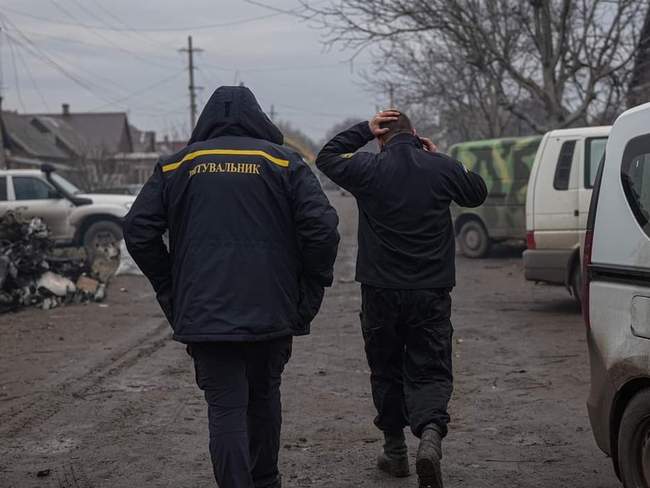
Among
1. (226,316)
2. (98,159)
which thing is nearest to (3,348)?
(226,316)

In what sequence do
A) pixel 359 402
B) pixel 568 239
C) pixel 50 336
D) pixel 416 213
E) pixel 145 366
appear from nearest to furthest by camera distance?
pixel 416 213, pixel 359 402, pixel 145 366, pixel 50 336, pixel 568 239

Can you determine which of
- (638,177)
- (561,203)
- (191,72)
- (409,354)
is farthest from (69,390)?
(191,72)

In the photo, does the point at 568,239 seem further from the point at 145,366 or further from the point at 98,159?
the point at 98,159

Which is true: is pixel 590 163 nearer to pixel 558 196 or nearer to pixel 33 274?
pixel 558 196

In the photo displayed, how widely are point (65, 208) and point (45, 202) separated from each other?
0.43 m

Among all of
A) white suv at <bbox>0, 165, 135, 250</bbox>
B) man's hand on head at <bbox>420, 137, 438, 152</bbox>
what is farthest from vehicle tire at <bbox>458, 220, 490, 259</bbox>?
man's hand on head at <bbox>420, 137, 438, 152</bbox>

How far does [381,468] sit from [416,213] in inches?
55.1

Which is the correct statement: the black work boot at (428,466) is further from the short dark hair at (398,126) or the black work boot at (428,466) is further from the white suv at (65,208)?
the white suv at (65,208)

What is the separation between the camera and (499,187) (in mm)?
17812

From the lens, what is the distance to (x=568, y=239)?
11172 millimetres

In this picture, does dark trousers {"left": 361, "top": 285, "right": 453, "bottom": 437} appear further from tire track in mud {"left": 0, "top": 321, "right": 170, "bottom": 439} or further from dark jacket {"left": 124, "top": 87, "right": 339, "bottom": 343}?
tire track in mud {"left": 0, "top": 321, "right": 170, "bottom": 439}

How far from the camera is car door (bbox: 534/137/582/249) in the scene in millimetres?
11234

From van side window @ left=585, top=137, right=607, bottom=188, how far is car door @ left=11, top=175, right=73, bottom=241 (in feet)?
34.4

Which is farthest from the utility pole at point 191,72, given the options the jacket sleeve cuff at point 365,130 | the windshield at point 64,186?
the jacket sleeve cuff at point 365,130
